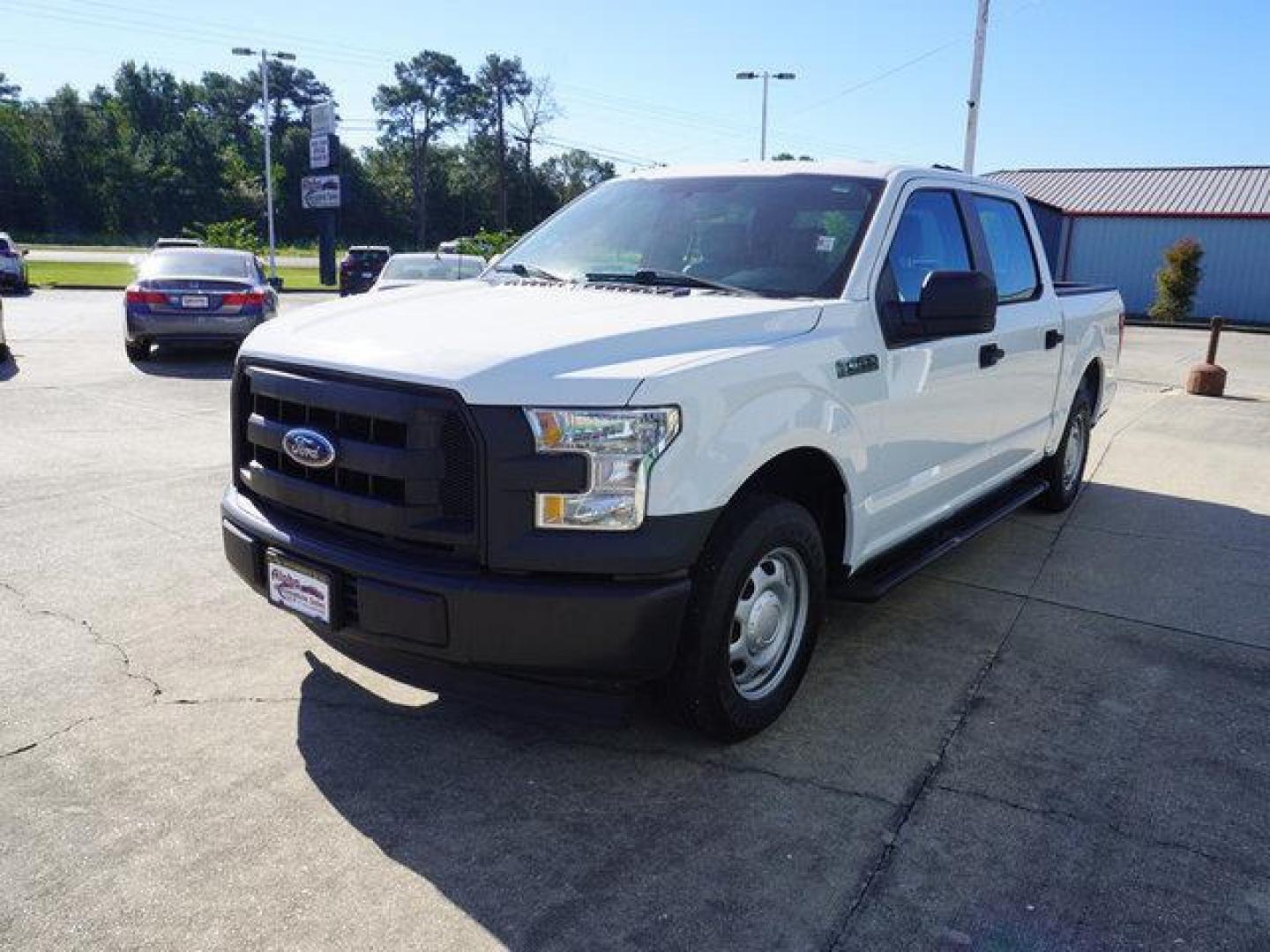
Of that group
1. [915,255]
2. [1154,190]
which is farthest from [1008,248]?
[1154,190]

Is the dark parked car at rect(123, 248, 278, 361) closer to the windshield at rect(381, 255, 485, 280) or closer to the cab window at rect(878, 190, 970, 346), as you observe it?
the windshield at rect(381, 255, 485, 280)

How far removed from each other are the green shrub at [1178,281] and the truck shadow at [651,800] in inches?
1181

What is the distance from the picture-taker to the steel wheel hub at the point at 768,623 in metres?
3.36

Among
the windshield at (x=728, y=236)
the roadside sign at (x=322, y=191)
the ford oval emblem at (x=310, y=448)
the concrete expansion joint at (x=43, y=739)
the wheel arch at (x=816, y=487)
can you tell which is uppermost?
the roadside sign at (x=322, y=191)

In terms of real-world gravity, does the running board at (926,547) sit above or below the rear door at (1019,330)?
below

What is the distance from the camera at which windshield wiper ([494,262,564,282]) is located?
4.29m

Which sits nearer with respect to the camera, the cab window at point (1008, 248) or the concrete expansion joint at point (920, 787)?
the concrete expansion joint at point (920, 787)

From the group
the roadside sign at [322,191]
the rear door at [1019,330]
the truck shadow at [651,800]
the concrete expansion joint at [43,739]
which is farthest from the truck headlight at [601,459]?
the roadside sign at [322,191]

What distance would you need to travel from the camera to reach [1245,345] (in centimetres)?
2248

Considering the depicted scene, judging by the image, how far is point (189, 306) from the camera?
496 inches

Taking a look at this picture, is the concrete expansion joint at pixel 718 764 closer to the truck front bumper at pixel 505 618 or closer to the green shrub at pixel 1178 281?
the truck front bumper at pixel 505 618

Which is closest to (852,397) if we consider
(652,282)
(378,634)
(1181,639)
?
(652,282)

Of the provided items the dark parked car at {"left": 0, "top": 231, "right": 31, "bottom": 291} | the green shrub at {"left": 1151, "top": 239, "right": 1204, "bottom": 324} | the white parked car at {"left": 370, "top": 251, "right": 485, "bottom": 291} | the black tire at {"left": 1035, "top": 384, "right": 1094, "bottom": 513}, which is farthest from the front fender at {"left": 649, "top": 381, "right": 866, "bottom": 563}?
the green shrub at {"left": 1151, "top": 239, "right": 1204, "bottom": 324}

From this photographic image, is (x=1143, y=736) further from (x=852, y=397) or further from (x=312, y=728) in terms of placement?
(x=312, y=728)
